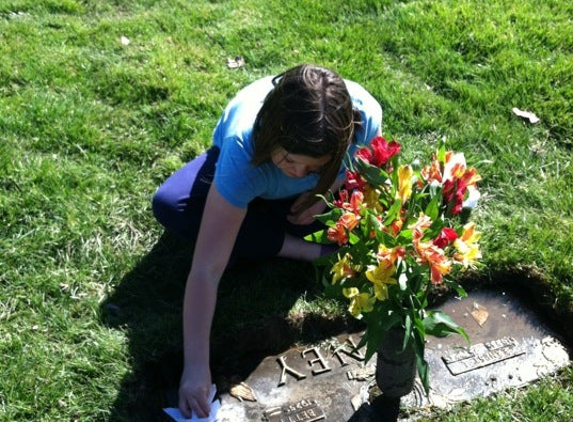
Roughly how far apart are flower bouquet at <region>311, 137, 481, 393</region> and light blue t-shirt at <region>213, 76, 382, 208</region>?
0.31 meters

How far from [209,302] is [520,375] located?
121 centimetres

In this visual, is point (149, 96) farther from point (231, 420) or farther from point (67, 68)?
point (231, 420)

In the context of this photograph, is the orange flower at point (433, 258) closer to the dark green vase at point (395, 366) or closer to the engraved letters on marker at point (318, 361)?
the dark green vase at point (395, 366)

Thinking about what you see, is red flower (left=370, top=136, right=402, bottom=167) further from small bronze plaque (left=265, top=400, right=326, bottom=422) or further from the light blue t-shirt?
small bronze plaque (left=265, top=400, right=326, bottom=422)

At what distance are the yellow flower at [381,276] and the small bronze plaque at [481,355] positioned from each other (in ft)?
2.99

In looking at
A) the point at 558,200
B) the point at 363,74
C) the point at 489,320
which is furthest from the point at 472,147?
the point at 489,320

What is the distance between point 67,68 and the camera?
3914mm

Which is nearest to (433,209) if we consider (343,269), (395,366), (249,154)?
(343,269)

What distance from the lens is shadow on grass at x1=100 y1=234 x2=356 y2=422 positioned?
2.59 m

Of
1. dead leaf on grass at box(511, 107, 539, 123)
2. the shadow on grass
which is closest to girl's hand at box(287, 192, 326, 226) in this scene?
the shadow on grass

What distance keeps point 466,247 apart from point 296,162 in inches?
23.5

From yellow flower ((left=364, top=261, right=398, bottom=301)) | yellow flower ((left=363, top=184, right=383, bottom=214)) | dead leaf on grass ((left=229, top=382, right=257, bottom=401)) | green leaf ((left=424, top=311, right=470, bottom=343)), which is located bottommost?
dead leaf on grass ((left=229, top=382, right=257, bottom=401))

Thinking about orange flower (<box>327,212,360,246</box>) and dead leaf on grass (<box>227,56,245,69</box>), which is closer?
orange flower (<box>327,212,360,246</box>)

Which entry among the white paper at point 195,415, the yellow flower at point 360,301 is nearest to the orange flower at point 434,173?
the yellow flower at point 360,301
